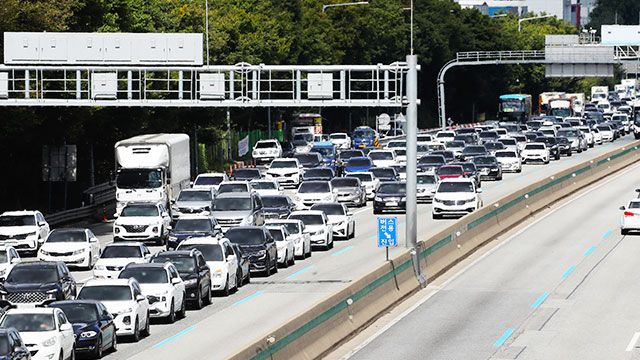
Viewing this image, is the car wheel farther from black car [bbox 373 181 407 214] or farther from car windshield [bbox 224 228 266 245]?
black car [bbox 373 181 407 214]

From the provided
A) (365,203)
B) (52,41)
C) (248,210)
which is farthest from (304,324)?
(365,203)

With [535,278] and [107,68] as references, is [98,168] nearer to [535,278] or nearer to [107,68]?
[107,68]

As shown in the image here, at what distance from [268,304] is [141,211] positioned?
17164 mm

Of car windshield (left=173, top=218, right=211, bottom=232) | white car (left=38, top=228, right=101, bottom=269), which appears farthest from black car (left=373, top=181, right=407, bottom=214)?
white car (left=38, top=228, right=101, bottom=269)

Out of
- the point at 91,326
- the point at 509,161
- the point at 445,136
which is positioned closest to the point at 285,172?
the point at 509,161

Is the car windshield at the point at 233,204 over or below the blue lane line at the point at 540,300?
over

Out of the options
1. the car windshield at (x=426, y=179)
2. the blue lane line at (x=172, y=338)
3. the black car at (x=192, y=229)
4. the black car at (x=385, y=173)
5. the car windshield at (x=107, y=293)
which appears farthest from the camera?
the black car at (x=385, y=173)

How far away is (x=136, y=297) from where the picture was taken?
35.2 metres

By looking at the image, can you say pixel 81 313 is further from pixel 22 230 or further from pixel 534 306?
pixel 22 230

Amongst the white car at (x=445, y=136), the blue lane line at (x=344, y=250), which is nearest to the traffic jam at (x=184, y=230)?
the blue lane line at (x=344, y=250)

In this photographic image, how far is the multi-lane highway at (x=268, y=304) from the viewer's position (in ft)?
110

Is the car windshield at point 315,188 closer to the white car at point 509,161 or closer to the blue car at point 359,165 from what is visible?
the blue car at point 359,165

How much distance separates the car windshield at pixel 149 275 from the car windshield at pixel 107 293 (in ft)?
8.18

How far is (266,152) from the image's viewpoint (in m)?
103
